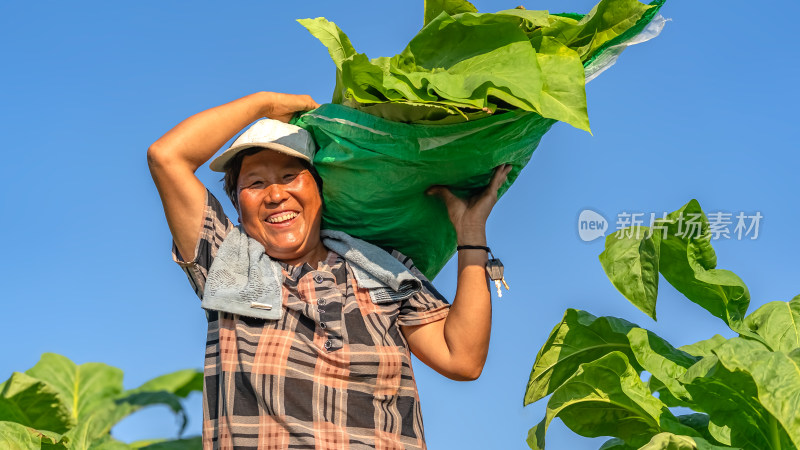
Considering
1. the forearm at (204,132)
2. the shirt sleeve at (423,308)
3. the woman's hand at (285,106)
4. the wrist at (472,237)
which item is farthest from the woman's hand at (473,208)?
the forearm at (204,132)

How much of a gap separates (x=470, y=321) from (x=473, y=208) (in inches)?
12.3

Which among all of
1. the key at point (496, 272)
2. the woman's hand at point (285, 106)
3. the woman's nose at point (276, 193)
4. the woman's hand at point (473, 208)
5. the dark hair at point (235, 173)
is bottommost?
the key at point (496, 272)

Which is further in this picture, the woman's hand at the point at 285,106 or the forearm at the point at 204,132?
the woman's hand at the point at 285,106

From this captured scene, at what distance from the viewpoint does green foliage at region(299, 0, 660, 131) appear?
196cm

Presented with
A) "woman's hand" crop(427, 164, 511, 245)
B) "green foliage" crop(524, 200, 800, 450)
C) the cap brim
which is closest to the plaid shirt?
the cap brim

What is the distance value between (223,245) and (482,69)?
32.2 inches

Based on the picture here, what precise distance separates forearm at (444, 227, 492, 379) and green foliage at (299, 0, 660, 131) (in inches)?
17.0

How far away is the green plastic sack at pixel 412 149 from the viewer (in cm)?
216

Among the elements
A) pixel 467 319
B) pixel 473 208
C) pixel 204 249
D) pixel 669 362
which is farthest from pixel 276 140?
pixel 669 362

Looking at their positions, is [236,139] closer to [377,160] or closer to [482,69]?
[377,160]

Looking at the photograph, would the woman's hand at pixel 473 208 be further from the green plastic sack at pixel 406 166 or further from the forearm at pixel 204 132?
the forearm at pixel 204 132

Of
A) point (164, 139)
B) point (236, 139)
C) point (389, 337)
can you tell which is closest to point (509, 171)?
point (389, 337)

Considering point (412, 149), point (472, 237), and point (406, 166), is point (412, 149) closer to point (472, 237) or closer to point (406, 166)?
point (406, 166)

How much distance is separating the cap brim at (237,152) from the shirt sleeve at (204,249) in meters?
0.11
